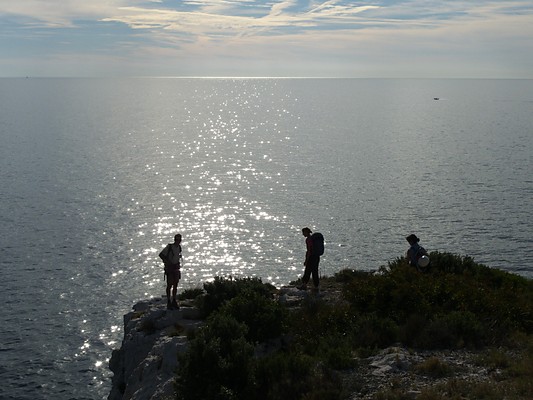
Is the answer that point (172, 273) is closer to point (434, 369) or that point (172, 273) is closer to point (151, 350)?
point (151, 350)

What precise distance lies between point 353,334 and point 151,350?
24.5 ft

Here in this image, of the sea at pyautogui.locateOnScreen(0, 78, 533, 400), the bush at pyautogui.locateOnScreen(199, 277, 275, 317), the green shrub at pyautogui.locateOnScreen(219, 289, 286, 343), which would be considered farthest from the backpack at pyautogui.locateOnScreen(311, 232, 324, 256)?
the sea at pyautogui.locateOnScreen(0, 78, 533, 400)

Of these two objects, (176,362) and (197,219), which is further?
(197,219)

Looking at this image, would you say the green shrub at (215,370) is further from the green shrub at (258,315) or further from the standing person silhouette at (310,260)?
the standing person silhouette at (310,260)

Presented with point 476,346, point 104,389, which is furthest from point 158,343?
point 104,389

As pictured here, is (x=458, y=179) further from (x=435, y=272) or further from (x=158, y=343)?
(x=158, y=343)

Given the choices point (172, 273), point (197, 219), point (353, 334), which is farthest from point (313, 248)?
point (197, 219)

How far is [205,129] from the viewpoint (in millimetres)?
163500

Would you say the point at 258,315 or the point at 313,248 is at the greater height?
the point at 313,248

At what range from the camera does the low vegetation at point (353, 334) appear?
13.6 metres

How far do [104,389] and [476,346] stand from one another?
70.1 feet

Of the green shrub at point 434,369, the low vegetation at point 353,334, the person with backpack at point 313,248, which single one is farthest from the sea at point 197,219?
the green shrub at point 434,369

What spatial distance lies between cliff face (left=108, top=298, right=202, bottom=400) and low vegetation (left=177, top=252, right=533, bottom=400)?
0.91 metres

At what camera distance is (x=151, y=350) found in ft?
64.8
